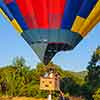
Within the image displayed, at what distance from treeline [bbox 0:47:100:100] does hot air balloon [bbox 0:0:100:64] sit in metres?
10.6

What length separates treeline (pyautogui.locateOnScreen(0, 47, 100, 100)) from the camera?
31.1 metres

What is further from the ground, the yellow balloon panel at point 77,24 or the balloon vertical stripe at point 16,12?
the balloon vertical stripe at point 16,12

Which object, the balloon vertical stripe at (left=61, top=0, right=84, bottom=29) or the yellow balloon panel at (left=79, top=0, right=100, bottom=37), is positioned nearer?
the balloon vertical stripe at (left=61, top=0, right=84, bottom=29)

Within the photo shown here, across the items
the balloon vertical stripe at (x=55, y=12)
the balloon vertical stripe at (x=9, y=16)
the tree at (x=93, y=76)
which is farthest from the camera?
the tree at (x=93, y=76)

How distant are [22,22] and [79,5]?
1.95 m

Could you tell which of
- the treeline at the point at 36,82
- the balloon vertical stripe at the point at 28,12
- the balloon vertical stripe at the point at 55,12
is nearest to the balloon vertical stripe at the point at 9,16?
the balloon vertical stripe at the point at 28,12

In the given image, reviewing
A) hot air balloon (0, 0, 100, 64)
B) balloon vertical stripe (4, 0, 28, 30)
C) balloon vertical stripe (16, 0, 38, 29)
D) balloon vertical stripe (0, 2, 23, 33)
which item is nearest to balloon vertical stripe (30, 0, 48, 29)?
hot air balloon (0, 0, 100, 64)

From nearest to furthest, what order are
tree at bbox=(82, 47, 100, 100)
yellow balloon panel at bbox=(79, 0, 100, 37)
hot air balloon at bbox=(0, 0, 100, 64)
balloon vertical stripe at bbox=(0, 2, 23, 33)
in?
1. hot air balloon at bbox=(0, 0, 100, 64)
2. yellow balloon panel at bbox=(79, 0, 100, 37)
3. balloon vertical stripe at bbox=(0, 2, 23, 33)
4. tree at bbox=(82, 47, 100, 100)

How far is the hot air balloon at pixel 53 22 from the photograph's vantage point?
16.4 metres

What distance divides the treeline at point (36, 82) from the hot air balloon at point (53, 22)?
1064cm

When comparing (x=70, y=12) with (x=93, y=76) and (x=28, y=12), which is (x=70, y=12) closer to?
(x=28, y=12)

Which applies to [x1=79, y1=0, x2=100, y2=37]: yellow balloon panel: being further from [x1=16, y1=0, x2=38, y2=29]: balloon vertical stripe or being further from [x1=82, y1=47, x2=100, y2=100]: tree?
[x1=82, y1=47, x2=100, y2=100]: tree

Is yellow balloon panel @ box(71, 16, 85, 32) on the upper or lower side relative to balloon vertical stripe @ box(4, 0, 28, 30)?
lower

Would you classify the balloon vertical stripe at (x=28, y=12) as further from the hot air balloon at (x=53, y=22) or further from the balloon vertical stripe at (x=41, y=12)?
the balloon vertical stripe at (x=41, y=12)
